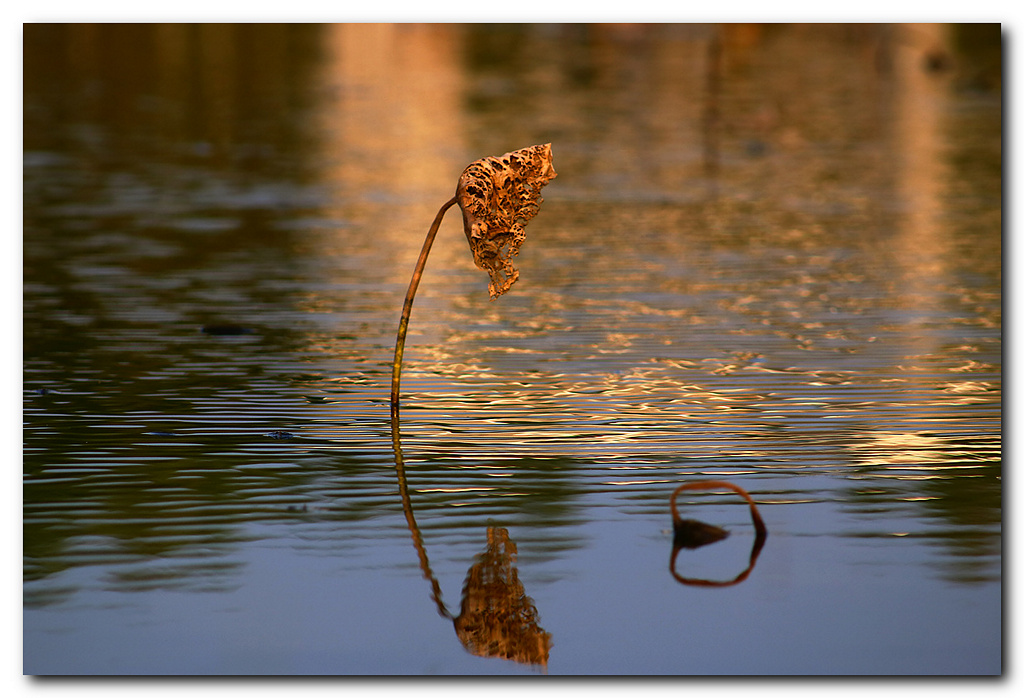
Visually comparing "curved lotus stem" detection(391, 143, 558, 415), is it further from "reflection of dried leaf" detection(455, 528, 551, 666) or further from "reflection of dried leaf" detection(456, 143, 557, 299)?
"reflection of dried leaf" detection(455, 528, 551, 666)

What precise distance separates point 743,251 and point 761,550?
564 centimetres

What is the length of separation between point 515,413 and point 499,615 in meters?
1.98

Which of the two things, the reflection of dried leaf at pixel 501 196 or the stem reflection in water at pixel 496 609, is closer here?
the stem reflection in water at pixel 496 609

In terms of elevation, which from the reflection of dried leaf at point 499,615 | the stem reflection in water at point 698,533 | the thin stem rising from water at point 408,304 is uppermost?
the thin stem rising from water at point 408,304

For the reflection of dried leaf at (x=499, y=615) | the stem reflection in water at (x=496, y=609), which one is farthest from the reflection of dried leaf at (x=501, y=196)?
the reflection of dried leaf at (x=499, y=615)

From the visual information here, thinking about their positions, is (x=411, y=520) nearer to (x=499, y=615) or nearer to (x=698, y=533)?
(x=499, y=615)

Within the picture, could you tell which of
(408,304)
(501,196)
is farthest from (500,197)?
(408,304)

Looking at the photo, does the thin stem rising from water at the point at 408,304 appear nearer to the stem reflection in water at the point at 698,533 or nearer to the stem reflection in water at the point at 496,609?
the stem reflection in water at the point at 496,609

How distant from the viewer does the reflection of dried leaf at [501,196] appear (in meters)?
5.45

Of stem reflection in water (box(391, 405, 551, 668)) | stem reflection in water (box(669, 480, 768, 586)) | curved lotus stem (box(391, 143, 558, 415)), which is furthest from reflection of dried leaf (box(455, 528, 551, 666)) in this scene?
curved lotus stem (box(391, 143, 558, 415))

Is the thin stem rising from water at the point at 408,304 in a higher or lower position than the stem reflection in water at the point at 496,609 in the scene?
higher

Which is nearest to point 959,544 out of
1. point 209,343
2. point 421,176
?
point 209,343

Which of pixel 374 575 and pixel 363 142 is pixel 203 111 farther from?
pixel 374 575

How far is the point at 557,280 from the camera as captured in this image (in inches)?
366
